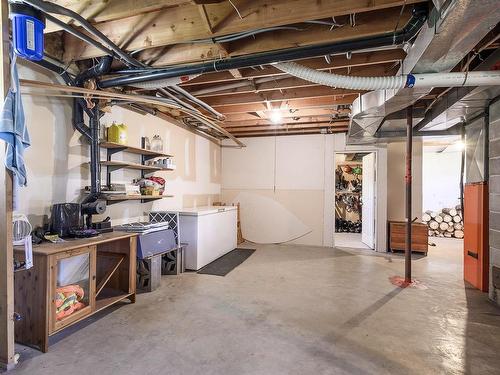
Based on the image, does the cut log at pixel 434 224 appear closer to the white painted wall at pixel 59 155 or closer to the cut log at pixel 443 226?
the cut log at pixel 443 226

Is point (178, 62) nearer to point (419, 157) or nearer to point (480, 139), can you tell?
point (480, 139)

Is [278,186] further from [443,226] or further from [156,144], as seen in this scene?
[443,226]

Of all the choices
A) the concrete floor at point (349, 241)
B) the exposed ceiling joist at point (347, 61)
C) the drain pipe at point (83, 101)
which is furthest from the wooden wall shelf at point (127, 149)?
the concrete floor at point (349, 241)

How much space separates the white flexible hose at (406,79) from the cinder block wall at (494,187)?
1.01 m

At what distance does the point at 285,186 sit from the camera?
644 cm

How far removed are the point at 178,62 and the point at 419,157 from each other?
206 inches

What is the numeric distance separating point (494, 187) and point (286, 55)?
9.27 feet

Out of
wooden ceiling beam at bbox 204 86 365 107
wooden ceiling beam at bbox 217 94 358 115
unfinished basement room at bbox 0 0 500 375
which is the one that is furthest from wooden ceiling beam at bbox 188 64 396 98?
wooden ceiling beam at bbox 217 94 358 115

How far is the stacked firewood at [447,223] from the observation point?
7.16m

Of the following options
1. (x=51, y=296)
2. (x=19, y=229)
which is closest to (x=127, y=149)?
(x=19, y=229)

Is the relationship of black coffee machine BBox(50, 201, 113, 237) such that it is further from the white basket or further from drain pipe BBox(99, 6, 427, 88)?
drain pipe BBox(99, 6, 427, 88)

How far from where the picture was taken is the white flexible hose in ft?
7.32

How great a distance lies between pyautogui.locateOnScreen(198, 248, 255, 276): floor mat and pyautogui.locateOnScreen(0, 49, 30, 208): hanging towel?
2.77 m

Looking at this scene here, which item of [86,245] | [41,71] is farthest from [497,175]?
[41,71]
